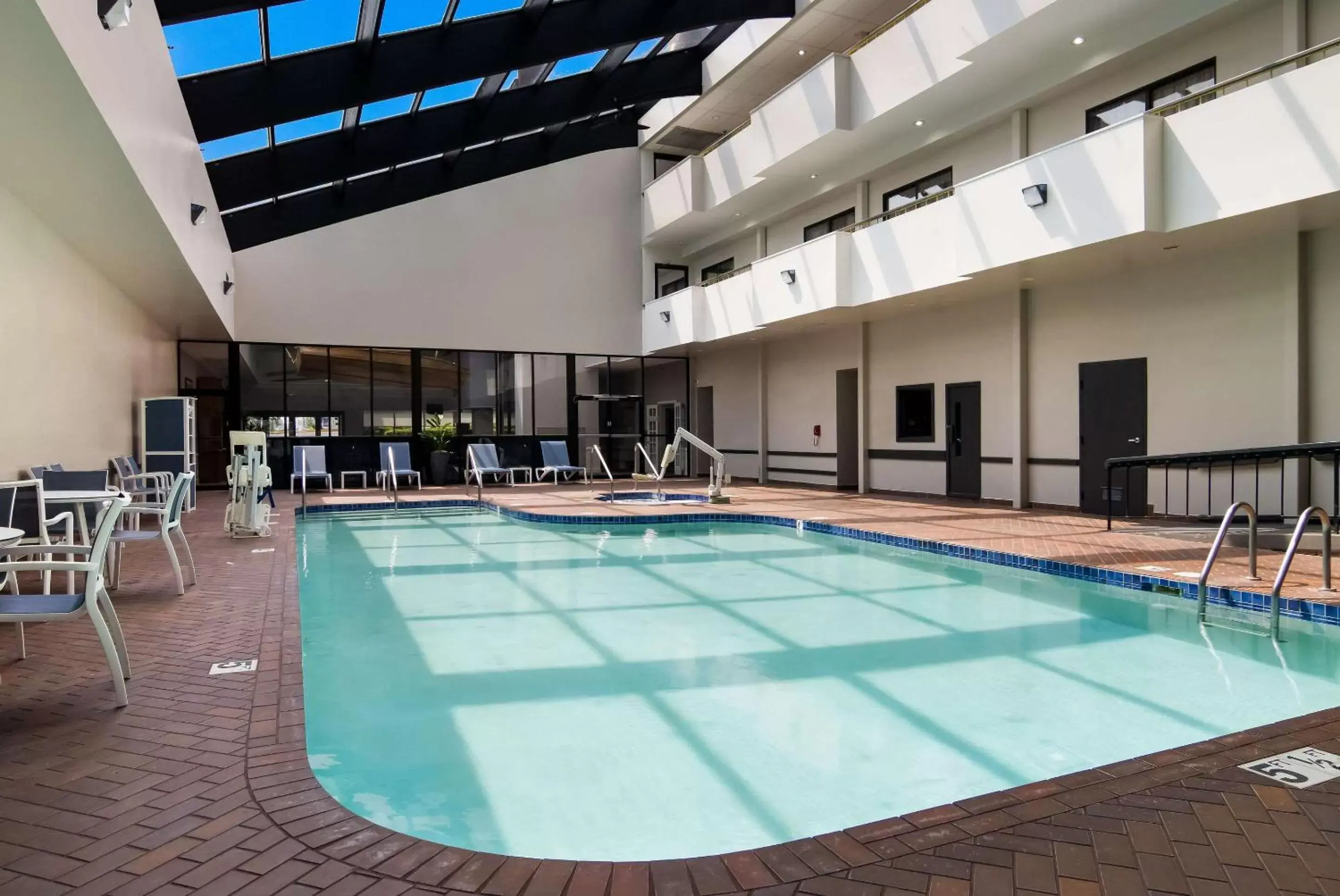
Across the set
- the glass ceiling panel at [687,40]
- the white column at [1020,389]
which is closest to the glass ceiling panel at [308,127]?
the glass ceiling panel at [687,40]

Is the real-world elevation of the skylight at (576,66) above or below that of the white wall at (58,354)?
above

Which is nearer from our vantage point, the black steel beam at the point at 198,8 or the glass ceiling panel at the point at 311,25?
the black steel beam at the point at 198,8

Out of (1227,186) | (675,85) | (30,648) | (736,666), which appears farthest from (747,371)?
(30,648)

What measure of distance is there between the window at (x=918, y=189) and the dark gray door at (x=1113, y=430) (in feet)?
12.0

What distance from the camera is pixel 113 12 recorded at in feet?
15.4

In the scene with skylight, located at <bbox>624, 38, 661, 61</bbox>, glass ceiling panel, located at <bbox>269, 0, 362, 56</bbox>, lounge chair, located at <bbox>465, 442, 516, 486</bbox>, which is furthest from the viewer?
lounge chair, located at <bbox>465, 442, 516, 486</bbox>

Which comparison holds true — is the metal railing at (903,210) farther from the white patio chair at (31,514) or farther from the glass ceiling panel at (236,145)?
the white patio chair at (31,514)

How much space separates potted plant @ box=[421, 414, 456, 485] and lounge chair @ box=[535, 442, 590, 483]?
189 centimetres

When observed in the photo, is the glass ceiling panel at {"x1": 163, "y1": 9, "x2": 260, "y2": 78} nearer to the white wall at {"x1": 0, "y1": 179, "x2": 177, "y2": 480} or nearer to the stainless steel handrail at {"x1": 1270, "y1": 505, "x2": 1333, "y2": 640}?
the white wall at {"x1": 0, "y1": 179, "x2": 177, "y2": 480}

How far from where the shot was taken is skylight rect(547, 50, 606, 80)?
1326 centimetres

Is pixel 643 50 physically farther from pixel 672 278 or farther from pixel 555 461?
pixel 555 461

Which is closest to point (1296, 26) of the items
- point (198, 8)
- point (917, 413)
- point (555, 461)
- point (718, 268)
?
point (917, 413)

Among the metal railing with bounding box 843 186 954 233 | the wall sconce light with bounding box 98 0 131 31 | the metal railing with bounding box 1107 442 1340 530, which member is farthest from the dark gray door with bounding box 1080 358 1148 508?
the wall sconce light with bounding box 98 0 131 31

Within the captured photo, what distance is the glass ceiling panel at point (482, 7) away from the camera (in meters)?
9.36
